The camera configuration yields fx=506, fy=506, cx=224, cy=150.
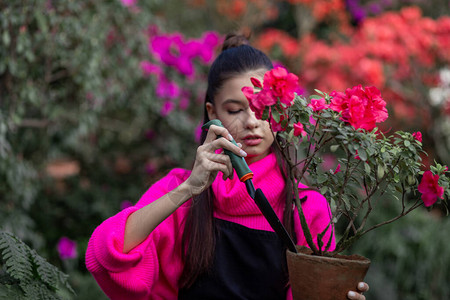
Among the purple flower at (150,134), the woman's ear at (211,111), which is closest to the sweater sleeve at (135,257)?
the woman's ear at (211,111)

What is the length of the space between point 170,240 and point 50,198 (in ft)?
9.74

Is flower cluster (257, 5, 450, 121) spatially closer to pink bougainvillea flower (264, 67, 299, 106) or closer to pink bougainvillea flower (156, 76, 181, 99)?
pink bougainvillea flower (156, 76, 181, 99)

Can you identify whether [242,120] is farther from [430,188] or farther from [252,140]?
[430,188]

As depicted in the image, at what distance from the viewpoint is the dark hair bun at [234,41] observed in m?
1.84

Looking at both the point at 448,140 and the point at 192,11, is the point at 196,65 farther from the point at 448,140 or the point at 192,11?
the point at 192,11

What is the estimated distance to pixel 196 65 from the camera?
158 inches

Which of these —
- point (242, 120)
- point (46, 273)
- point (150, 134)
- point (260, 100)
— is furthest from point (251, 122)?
point (150, 134)

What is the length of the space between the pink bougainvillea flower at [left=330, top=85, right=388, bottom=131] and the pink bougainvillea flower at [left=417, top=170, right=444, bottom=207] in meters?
0.17

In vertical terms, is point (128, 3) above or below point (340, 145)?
above

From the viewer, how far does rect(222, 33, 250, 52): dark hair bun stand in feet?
6.05

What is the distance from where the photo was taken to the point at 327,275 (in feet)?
3.59

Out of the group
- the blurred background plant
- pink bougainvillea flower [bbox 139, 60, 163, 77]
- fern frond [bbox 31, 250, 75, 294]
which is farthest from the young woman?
pink bougainvillea flower [bbox 139, 60, 163, 77]

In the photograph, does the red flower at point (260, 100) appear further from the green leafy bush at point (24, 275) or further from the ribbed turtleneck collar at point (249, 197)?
the green leafy bush at point (24, 275)

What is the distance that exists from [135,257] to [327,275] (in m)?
0.59
